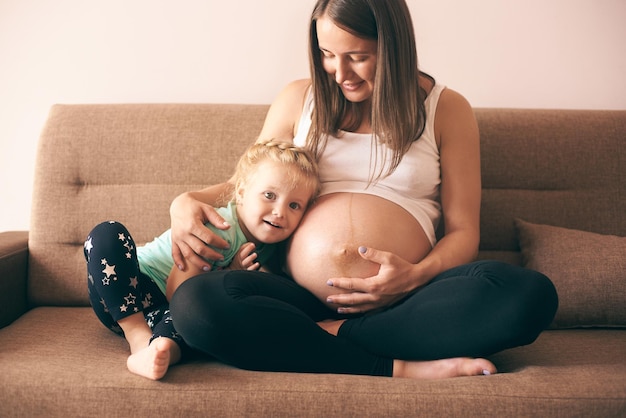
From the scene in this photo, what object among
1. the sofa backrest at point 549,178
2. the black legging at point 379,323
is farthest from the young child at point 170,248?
the sofa backrest at point 549,178

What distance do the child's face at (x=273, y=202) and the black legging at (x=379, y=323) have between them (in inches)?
6.9

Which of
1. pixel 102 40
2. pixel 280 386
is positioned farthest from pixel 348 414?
pixel 102 40

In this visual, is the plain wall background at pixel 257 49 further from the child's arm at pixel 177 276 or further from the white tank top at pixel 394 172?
the child's arm at pixel 177 276

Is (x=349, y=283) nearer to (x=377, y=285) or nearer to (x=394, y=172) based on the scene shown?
(x=377, y=285)

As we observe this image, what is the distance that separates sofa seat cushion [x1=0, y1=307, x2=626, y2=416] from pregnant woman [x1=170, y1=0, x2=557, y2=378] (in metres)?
0.07

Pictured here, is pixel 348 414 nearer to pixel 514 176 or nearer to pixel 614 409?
pixel 614 409

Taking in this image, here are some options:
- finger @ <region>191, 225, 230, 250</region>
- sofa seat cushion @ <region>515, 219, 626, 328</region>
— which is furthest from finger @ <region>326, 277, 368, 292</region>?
sofa seat cushion @ <region>515, 219, 626, 328</region>

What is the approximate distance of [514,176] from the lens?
6.14 feet

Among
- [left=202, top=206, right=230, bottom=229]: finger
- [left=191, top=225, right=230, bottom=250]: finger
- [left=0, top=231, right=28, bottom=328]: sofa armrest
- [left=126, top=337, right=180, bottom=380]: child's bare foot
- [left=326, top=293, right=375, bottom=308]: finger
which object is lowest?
[left=0, top=231, right=28, bottom=328]: sofa armrest

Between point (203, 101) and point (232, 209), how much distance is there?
2.20 ft

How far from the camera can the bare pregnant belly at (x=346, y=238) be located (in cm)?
145

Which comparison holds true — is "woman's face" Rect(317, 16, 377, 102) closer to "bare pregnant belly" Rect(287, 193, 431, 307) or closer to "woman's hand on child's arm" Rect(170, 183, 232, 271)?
"bare pregnant belly" Rect(287, 193, 431, 307)

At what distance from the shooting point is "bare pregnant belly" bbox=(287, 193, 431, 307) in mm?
1454

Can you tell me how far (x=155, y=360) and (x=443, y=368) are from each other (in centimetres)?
56
